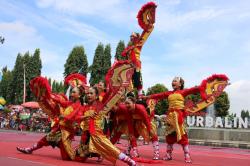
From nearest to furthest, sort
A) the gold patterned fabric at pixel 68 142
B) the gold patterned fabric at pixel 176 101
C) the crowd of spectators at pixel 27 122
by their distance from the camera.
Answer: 1. the gold patterned fabric at pixel 68 142
2. the gold patterned fabric at pixel 176 101
3. the crowd of spectators at pixel 27 122

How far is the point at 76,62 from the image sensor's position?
62.9 metres

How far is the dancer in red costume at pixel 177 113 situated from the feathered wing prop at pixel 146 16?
177 cm

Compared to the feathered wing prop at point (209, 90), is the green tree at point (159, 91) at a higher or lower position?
higher

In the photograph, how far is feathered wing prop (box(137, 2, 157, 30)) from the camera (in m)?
11.0

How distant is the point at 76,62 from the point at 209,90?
5338 centimetres

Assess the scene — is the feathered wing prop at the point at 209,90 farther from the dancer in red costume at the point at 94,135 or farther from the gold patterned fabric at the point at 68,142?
the gold patterned fabric at the point at 68,142

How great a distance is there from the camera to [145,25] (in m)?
11.0

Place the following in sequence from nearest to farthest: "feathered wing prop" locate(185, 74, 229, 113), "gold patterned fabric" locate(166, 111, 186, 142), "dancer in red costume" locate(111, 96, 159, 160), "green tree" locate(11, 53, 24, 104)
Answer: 1. "dancer in red costume" locate(111, 96, 159, 160)
2. "gold patterned fabric" locate(166, 111, 186, 142)
3. "feathered wing prop" locate(185, 74, 229, 113)
4. "green tree" locate(11, 53, 24, 104)

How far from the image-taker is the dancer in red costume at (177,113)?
970cm

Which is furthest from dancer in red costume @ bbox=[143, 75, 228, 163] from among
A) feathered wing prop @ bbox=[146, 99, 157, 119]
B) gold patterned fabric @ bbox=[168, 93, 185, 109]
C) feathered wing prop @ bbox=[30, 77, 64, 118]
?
feathered wing prop @ bbox=[30, 77, 64, 118]

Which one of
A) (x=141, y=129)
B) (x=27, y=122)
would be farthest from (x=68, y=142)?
(x=27, y=122)

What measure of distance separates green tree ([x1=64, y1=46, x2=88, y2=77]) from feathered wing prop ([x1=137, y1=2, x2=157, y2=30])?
170 ft

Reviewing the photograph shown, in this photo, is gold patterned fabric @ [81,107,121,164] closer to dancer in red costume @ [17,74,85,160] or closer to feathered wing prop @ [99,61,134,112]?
dancer in red costume @ [17,74,85,160]

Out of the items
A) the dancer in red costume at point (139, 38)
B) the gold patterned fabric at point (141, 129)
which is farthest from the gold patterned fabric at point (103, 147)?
the dancer in red costume at point (139, 38)
